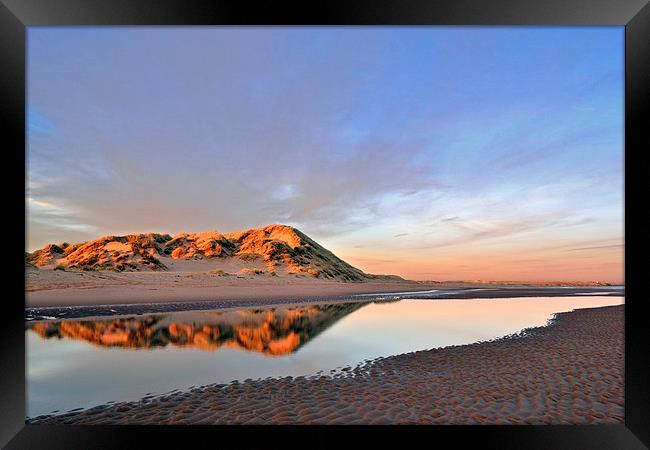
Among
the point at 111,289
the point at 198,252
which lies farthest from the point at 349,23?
the point at 198,252

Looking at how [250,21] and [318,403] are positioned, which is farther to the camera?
[318,403]

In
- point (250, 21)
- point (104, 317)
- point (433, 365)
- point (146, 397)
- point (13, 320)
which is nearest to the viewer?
point (13, 320)

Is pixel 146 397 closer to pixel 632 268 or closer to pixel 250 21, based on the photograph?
pixel 250 21

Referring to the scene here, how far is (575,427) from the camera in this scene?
3.39 metres

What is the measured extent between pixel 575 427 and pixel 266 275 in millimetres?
35593

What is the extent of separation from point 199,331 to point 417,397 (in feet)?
27.0

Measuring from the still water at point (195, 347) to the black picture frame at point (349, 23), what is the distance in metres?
2.03

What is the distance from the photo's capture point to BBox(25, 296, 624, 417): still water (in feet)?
18.7

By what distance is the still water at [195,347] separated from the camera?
570cm

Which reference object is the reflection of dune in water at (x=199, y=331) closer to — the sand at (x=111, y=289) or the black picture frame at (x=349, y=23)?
the black picture frame at (x=349, y=23)

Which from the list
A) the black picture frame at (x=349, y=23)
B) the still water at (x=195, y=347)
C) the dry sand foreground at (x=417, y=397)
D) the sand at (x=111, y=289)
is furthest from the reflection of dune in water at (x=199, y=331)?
the sand at (x=111, y=289)

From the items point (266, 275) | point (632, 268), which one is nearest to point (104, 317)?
point (632, 268)

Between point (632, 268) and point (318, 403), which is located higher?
point (632, 268)

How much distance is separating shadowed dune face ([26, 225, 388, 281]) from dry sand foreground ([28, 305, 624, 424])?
32.3 metres
